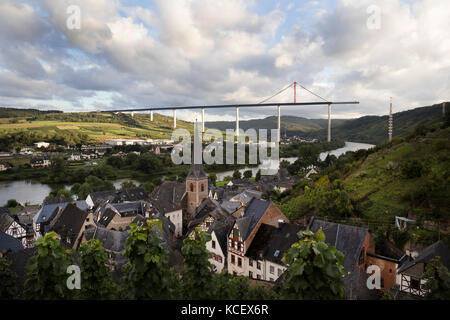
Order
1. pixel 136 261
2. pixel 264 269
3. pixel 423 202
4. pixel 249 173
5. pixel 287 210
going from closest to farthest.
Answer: pixel 136 261 < pixel 264 269 < pixel 423 202 < pixel 287 210 < pixel 249 173

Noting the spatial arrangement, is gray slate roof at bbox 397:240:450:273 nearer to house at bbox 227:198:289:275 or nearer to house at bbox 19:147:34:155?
house at bbox 227:198:289:275

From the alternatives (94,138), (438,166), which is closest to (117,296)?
(438,166)

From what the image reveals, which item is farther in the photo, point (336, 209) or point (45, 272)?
point (336, 209)

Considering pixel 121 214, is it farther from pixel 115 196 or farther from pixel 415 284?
pixel 415 284

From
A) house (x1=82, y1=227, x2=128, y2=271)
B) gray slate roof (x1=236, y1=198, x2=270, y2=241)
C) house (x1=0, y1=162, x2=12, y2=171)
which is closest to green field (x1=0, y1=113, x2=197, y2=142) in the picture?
house (x1=0, y1=162, x2=12, y2=171)

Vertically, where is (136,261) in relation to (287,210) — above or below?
above
